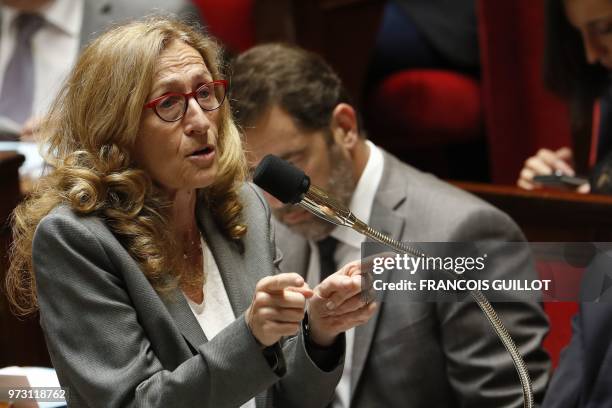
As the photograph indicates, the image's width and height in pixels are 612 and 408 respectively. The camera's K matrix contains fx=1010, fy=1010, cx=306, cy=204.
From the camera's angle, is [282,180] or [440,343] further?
[440,343]

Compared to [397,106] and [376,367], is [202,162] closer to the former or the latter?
[376,367]

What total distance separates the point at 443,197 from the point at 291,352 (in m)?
0.51

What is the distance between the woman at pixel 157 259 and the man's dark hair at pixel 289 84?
375mm

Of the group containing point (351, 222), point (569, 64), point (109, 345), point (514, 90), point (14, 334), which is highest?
point (351, 222)

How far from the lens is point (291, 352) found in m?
1.27

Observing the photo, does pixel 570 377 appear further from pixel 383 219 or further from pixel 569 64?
pixel 569 64

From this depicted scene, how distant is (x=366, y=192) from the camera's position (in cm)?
171

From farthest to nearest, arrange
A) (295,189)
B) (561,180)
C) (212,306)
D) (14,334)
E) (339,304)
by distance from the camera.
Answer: (561,180)
(14,334)
(212,306)
(339,304)
(295,189)

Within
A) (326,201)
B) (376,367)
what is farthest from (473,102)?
(326,201)

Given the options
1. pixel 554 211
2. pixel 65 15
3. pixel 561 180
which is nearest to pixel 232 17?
pixel 65 15

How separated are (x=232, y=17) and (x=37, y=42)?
0.55 meters

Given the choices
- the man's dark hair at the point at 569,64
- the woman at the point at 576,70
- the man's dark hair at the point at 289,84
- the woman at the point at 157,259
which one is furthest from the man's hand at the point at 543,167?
the woman at the point at 157,259

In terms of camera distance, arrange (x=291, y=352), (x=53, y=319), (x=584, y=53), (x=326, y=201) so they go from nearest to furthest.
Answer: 1. (x=326, y=201)
2. (x=53, y=319)
3. (x=291, y=352)
4. (x=584, y=53)

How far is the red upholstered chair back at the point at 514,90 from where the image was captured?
277cm
